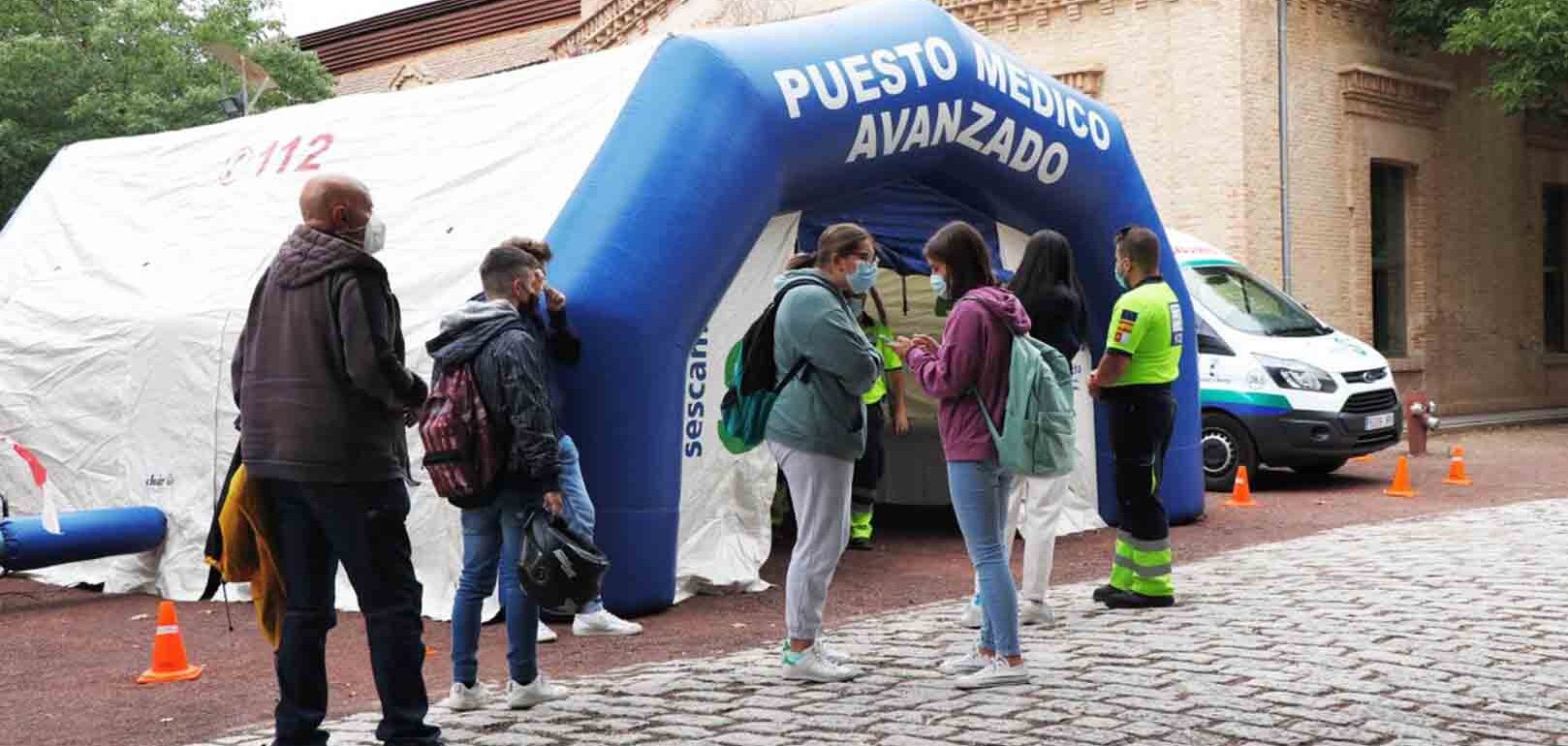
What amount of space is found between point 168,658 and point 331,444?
8.84 feet

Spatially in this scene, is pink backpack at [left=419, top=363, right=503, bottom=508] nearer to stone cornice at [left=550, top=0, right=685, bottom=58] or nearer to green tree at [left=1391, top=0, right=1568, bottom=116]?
green tree at [left=1391, top=0, right=1568, bottom=116]

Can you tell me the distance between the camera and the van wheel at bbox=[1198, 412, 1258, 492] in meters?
14.6

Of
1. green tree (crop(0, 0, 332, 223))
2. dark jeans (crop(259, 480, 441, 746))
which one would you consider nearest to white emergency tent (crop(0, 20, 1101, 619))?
dark jeans (crop(259, 480, 441, 746))

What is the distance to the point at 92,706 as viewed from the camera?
6.86 m

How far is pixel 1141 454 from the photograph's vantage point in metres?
8.22

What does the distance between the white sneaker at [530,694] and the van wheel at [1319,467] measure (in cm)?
1004

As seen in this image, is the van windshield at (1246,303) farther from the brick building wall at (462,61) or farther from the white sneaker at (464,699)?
the brick building wall at (462,61)

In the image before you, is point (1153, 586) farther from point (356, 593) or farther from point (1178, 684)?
point (356, 593)

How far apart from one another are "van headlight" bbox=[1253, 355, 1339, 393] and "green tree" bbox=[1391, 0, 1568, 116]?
24.6 ft

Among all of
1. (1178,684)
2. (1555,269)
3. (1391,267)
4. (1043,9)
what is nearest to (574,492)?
(1178,684)

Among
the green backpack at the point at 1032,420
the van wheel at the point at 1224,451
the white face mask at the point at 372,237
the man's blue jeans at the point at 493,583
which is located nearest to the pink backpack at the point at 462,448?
the man's blue jeans at the point at 493,583

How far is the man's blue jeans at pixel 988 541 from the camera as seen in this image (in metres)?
6.42

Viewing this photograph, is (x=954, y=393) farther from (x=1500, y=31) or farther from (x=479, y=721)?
(x=1500, y=31)

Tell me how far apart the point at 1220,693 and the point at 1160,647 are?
945 millimetres
